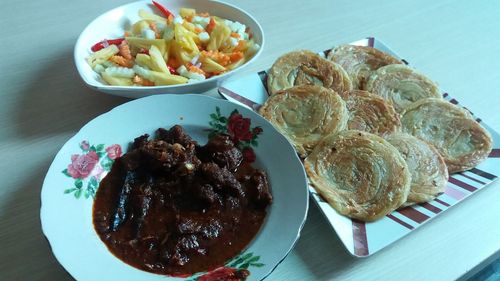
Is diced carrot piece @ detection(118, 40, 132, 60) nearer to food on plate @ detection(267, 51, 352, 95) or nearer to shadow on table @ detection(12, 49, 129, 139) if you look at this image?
shadow on table @ detection(12, 49, 129, 139)

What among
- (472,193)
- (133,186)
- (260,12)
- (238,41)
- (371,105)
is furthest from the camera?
(260,12)

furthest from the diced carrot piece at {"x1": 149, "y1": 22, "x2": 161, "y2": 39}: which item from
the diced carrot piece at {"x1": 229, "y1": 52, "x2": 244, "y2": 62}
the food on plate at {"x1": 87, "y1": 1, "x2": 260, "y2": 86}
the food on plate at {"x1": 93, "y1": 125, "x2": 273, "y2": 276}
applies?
the food on plate at {"x1": 93, "y1": 125, "x2": 273, "y2": 276}

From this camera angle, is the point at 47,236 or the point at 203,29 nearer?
the point at 47,236

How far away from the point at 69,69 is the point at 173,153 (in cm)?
98

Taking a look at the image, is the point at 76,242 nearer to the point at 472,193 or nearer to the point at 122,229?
the point at 122,229

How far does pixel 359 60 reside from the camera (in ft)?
7.50

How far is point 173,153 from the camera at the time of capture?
5.30 ft

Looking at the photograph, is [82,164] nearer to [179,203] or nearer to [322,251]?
[179,203]

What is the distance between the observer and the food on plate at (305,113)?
1.88 metres

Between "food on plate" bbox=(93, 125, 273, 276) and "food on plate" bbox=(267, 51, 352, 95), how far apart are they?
0.53 meters

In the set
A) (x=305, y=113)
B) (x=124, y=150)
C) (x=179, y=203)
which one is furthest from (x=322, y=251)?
(x=124, y=150)

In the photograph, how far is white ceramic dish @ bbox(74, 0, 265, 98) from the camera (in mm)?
1855

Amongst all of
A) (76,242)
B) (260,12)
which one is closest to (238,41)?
(260,12)

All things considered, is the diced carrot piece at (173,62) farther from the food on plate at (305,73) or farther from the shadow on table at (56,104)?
the food on plate at (305,73)
